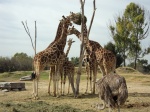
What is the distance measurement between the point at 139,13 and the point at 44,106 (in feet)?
99.1

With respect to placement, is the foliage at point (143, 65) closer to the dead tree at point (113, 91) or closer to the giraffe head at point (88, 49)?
the giraffe head at point (88, 49)

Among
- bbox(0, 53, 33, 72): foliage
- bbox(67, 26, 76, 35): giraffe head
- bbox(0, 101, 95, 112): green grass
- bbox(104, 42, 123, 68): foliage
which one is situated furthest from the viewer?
bbox(104, 42, 123, 68): foliage

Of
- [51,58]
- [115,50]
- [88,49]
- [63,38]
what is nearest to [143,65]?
[115,50]

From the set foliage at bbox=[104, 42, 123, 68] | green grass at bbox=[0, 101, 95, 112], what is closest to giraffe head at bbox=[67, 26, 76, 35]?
green grass at bbox=[0, 101, 95, 112]

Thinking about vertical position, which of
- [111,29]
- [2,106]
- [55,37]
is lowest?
[2,106]

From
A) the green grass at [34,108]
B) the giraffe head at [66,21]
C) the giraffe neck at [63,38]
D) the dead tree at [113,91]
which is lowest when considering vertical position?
the green grass at [34,108]

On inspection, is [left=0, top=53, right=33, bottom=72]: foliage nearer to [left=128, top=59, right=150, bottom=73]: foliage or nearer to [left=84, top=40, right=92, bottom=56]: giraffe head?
[left=128, top=59, right=150, bottom=73]: foliage

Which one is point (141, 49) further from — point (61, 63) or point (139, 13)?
point (61, 63)

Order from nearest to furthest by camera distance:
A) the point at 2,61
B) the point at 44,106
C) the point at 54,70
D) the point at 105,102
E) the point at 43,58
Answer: the point at 105,102 < the point at 44,106 < the point at 43,58 < the point at 54,70 < the point at 2,61

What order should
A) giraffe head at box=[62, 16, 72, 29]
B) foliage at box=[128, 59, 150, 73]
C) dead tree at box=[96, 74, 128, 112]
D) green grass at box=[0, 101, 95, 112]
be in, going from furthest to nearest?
foliage at box=[128, 59, 150, 73]
giraffe head at box=[62, 16, 72, 29]
green grass at box=[0, 101, 95, 112]
dead tree at box=[96, 74, 128, 112]

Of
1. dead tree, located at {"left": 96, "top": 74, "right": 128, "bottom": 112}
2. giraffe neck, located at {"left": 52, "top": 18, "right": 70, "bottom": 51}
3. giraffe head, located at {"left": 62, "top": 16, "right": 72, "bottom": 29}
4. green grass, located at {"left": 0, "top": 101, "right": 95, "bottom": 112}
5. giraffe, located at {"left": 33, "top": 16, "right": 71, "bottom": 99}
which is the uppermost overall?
giraffe head, located at {"left": 62, "top": 16, "right": 72, "bottom": 29}

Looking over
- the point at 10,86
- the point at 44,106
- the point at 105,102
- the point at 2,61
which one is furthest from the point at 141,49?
the point at 105,102

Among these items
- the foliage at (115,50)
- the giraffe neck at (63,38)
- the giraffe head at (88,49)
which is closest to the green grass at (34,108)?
the giraffe neck at (63,38)

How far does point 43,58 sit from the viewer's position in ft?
47.8
